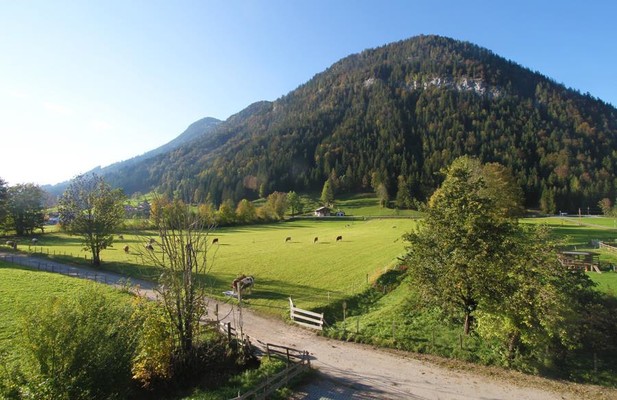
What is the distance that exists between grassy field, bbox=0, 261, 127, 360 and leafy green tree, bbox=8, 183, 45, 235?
53.6 meters

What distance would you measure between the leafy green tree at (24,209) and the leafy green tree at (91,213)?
48.2m

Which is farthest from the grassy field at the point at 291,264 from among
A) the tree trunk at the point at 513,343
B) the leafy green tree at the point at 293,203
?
the leafy green tree at the point at 293,203

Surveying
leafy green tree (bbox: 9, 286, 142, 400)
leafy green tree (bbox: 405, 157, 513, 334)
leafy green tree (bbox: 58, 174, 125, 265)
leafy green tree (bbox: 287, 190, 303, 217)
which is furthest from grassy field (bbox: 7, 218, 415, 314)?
leafy green tree (bbox: 287, 190, 303, 217)

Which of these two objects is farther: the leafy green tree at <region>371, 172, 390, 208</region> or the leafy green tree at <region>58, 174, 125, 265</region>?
the leafy green tree at <region>371, 172, 390, 208</region>

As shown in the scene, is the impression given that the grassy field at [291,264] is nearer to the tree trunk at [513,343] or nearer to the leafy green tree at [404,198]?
the tree trunk at [513,343]

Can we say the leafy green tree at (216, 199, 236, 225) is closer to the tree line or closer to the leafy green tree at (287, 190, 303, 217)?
the leafy green tree at (287, 190, 303, 217)

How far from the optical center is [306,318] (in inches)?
1021

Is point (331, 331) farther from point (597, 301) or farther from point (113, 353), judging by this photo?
point (597, 301)

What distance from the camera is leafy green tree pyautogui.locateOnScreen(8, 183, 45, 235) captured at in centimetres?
8375

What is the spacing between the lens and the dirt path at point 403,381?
16.3 m

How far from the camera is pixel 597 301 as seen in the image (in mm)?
22438

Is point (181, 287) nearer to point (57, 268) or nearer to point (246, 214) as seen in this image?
point (57, 268)

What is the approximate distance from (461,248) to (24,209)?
339 feet

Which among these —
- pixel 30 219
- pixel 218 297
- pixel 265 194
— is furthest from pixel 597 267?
pixel 265 194
